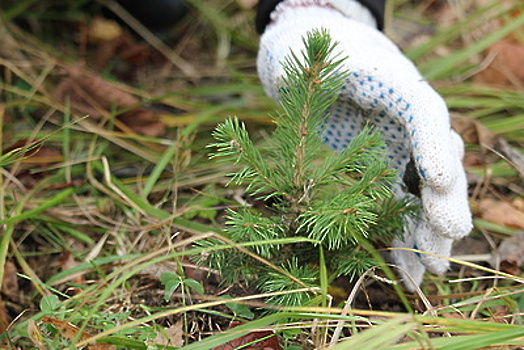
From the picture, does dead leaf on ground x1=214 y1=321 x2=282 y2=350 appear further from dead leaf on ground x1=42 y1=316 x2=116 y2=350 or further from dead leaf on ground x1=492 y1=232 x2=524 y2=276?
dead leaf on ground x1=492 y1=232 x2=524 y2=276

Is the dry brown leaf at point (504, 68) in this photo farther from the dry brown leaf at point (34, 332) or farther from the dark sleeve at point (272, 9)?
the dry brown leaf at point (34, 332)

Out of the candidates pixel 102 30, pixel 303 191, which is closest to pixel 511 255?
pixel 303 191

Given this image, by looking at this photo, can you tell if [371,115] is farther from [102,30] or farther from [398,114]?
[102,30]

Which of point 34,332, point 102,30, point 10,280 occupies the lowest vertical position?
point 10,280

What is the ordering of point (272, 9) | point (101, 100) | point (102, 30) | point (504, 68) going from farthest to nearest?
point (102, 30), point (504, 68), point (101, 100), point (272, 9)

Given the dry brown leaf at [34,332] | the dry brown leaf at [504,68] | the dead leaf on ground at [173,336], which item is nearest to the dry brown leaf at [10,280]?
the dry brown leaf at [34,332]

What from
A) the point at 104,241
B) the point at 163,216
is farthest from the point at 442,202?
the point at 104,241

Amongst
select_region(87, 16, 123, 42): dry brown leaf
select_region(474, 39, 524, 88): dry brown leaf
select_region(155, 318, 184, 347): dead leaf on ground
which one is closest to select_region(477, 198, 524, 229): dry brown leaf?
select_region(474, 39, 524, 88): dry brown leaf
